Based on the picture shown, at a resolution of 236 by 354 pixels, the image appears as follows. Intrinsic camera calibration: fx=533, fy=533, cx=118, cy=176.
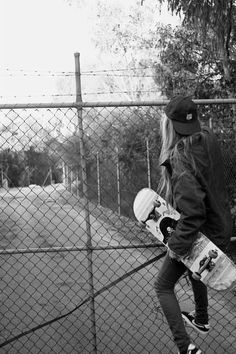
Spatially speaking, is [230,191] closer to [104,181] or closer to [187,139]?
[187,139]

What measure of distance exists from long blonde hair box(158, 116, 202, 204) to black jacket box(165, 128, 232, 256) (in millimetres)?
23

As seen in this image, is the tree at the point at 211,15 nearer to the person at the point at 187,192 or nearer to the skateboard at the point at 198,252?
the person at the point at 187,192

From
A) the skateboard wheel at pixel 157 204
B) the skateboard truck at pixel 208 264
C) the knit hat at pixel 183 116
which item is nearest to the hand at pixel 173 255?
the skateboard truck at pixel 208 264

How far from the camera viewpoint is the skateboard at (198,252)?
3.27 metres

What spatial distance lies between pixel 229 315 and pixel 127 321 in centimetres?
119

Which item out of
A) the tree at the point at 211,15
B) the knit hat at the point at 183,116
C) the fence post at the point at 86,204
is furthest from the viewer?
the tree at the point at 211,15

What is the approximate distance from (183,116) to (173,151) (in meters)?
0.24

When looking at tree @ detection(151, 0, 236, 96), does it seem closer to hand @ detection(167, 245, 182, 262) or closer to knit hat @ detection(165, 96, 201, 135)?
knit hat @ detection(165, 96, 201, 135)

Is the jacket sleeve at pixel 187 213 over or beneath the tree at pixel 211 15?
beneath

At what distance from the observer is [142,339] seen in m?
5.10

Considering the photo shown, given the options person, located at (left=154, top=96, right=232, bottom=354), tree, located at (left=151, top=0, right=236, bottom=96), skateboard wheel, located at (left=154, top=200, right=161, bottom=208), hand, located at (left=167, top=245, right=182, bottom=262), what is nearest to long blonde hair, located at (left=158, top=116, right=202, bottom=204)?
person, located at (left=154, top=96, right=232, bottom=354)

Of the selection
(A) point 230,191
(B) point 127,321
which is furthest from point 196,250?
(A) point 230,191

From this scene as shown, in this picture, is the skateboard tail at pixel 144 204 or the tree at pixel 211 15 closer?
the skateboard tail at pixel 144 204

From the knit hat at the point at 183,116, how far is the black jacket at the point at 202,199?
0.27 ft
